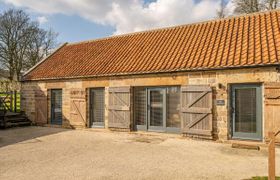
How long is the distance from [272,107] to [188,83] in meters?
3.20

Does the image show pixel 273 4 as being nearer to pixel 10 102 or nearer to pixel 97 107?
pixel 97 107

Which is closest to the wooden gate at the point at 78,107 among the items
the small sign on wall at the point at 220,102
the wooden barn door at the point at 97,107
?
the wooden barn door at the point at 97,107

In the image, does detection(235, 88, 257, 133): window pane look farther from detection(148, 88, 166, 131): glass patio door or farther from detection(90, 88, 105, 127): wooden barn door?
detection(90, 88, 105, 127): wooden barn door

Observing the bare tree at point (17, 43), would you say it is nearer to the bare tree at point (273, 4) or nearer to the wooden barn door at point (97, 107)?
the wooden barn door at point (97, 107)

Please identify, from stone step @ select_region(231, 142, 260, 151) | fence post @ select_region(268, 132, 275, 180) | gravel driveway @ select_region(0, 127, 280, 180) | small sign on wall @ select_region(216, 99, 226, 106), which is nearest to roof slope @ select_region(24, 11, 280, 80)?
small sign on wall @ select_region(216, 99, 226, 106)

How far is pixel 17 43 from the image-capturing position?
96.2 ft

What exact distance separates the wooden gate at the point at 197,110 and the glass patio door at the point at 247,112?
2.97 feet

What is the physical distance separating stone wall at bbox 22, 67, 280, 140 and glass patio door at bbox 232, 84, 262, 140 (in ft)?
0.86

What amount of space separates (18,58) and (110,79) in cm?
1985

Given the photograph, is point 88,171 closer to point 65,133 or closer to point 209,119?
point 209,119

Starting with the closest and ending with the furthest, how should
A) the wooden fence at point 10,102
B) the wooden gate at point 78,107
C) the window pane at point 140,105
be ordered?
the window pane at point 140,105 < the wooden gate at point 78,107 < the wooden fence at point 10,102

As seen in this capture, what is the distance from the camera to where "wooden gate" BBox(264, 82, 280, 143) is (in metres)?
9.43

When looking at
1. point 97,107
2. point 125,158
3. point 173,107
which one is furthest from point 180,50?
point 125,158

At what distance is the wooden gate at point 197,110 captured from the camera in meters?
10.6
